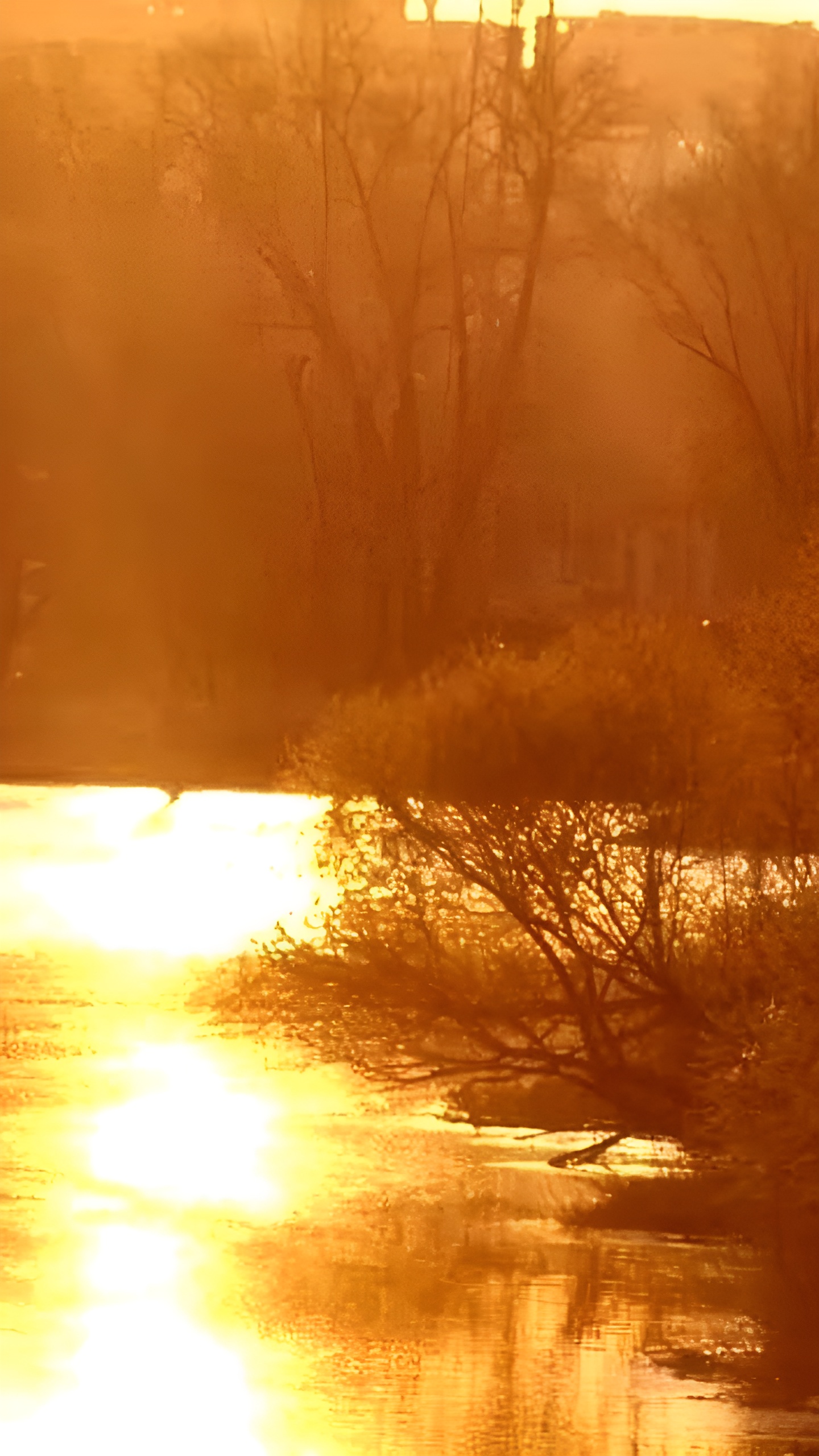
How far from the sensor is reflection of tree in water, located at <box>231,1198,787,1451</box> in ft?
24.7

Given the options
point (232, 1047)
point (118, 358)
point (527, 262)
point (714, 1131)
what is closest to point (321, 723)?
point (232, 1047)

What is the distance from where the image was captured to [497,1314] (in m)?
8.85

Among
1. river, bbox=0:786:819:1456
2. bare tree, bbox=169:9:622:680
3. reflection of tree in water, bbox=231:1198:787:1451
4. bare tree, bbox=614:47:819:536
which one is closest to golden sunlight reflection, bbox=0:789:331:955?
river, bbox=0:786:819:1456

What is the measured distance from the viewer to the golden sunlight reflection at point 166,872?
18297mm

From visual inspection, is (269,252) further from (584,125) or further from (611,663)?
(611,663)

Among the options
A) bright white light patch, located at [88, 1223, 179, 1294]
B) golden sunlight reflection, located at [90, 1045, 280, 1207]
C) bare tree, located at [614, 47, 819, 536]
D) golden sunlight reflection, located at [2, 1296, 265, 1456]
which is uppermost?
bare tree, located at [614, 47, 819, 536]

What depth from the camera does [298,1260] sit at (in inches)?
372

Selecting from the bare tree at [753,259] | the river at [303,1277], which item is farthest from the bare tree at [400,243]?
the river at [303,1277]

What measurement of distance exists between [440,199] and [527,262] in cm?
137

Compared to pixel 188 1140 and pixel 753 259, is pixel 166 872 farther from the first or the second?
pixel 188 1140

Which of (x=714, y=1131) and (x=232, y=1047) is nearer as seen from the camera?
(x=714, y=1131)

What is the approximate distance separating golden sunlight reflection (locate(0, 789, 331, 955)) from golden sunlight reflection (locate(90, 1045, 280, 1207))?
4.54ft

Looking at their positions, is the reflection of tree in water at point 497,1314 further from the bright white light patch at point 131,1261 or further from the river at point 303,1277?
the bright white light patch at point 131,1261

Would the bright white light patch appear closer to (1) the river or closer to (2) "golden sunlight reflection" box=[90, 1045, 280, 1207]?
(1) the river
